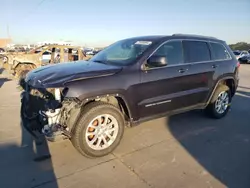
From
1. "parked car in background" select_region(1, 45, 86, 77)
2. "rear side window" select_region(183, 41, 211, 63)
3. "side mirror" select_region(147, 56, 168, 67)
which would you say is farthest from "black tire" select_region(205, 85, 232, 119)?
"parked car in background" select_region(1, 45, 86, 77)

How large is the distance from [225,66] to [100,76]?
319 cm

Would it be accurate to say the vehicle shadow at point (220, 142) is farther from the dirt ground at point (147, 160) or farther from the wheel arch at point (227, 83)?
the wheel arch at point (227, 83)

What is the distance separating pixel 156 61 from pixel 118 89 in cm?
81

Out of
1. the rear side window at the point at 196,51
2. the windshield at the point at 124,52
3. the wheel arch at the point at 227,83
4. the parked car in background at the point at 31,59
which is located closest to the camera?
the windshield at the point at 124,52

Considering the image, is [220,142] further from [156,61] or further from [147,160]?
[156,61]

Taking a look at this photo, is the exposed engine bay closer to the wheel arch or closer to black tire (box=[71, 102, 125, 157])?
black tire (box=[71, 102, 125, 157])

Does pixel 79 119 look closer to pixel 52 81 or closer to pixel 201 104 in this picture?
pixel 52 81

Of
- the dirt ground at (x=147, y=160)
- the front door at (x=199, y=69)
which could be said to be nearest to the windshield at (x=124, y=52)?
the front door at (x=199, y=69)

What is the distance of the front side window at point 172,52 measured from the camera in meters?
4.14

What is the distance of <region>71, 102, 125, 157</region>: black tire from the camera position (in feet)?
10.8

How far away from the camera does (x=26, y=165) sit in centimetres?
330

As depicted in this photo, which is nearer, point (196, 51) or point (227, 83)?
point (196, 51)

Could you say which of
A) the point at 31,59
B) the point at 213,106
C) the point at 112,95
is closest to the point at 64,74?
the point at 112,95

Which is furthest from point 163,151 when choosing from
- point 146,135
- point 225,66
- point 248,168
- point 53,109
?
point 225,66
